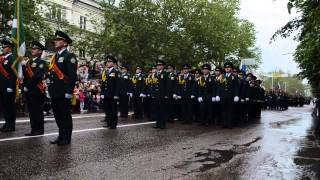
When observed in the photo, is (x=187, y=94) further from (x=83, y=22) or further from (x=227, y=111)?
(x=83, y=22)

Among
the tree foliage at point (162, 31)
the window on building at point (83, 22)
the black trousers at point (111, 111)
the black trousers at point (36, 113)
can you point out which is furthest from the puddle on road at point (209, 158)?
the window on building at point (83, 22)

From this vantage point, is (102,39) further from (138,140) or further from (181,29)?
(138,140)

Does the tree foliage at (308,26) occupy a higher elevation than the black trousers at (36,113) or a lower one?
higher

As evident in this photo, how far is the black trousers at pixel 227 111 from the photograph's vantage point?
14654mm

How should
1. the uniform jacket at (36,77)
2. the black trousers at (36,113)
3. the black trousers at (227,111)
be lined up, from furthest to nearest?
the black trousers at (227,111)
the black trousers at (36,113)
the uniform jacket at (36,77)

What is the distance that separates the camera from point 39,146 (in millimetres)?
8578

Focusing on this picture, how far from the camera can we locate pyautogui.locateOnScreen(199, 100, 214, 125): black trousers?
15.9 meters

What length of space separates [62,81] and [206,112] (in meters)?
7.96

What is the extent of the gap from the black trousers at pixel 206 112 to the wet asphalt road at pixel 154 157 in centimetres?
434

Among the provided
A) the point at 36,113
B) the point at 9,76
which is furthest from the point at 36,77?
the point at 9,76

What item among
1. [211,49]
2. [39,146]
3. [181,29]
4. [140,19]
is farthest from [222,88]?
[211,49]

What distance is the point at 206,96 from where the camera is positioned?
15.9 meters

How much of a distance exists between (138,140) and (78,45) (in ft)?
87.5

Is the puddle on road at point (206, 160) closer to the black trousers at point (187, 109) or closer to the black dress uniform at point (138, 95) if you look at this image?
the black trousers at point (187, 109)
